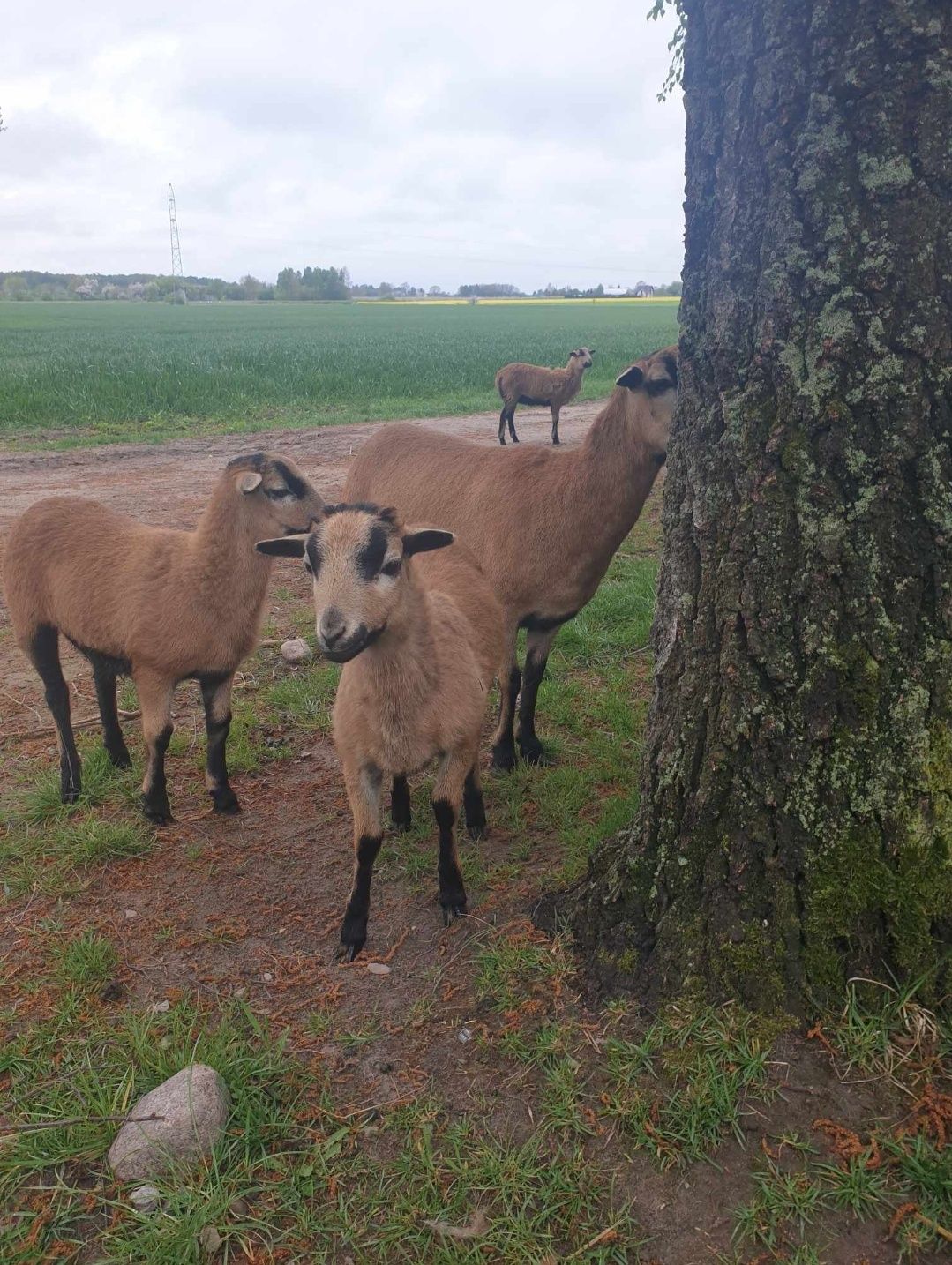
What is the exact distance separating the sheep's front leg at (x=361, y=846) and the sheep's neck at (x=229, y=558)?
Result: 132 centimetres

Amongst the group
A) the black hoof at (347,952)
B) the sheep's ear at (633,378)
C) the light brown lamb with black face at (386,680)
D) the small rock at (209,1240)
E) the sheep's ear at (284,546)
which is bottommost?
the small rock at (209,1240)

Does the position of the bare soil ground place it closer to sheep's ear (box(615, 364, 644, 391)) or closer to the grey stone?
the grey stone

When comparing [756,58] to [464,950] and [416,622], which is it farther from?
[464,950]

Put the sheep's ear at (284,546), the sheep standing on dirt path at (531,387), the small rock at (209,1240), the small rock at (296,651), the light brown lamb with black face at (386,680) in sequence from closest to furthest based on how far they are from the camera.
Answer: the small rock at (209,1240) → the light brown lamb with black face at (386,680) → the sheep's ear at (284,546) → the small rock at (296,651) → the sheep standing on dirt path at (531,387)

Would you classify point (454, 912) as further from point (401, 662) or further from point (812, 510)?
point (812, 510)

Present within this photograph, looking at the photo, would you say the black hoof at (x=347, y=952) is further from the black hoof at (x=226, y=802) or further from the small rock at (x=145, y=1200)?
the black hoof at (x=226, y=802)

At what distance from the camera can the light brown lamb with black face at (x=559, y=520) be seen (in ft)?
15.7

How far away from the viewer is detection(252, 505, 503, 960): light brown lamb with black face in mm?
3150

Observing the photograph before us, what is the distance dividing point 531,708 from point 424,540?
5.54ft

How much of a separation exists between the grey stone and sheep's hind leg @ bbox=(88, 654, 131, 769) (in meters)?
2.47

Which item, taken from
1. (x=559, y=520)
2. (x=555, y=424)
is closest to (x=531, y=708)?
(x=559, y=520)

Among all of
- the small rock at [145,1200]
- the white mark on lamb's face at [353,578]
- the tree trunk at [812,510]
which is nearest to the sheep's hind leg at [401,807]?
the white mark on lamb's face at [353,578]

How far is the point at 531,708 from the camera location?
4840mm

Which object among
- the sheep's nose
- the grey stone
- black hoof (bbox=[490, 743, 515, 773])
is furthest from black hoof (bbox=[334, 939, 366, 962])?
black hoof (bbox=[490, 743, 515, 773])
